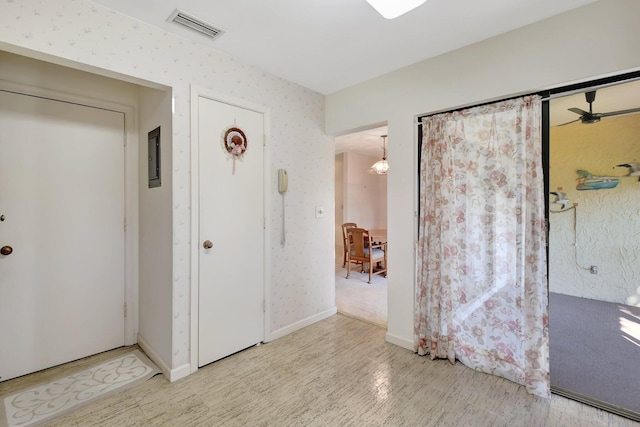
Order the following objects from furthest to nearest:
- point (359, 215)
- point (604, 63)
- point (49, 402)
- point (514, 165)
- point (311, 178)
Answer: point (359, 215) < point (311, 178) < point (514, 165) < point (49, 402) < point (604, 63)

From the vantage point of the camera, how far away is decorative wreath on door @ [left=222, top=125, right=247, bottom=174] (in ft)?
7.84

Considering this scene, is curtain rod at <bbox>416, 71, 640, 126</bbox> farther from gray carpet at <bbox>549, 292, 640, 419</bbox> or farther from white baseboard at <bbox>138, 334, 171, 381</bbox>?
white baseboard at <bbox>138, 334, 171, 381</bbox>

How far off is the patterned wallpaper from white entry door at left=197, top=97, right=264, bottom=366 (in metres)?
0.13

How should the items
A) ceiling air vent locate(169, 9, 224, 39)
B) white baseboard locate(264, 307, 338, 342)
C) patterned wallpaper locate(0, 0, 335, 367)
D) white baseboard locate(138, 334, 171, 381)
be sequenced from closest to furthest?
patterned wallpaper locate(0, 0, 335, 367)
ceiling air vent locate(169, 9, 224, 39)
white baseboard locate(138, 334, 171, 381)
white baseboard locate(264, 307, 338, 342)

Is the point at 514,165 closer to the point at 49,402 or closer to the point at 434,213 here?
the point at 434,213

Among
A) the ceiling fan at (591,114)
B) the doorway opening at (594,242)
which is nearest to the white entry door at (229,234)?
the doorway opening at (594,242)

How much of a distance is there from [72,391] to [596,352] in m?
3.92

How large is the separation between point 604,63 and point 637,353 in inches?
81.6

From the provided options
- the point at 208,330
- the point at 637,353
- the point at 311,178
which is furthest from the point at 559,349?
the point at 208,330

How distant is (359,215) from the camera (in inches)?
267

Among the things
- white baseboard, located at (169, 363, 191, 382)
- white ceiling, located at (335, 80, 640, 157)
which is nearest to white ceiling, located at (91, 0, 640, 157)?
white ceiling, located at (335, 80, 640, 157)

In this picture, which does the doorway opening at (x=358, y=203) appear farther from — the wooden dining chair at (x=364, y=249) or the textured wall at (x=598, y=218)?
the textured wall at (x=598, y=218)

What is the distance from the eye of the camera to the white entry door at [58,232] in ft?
6.82

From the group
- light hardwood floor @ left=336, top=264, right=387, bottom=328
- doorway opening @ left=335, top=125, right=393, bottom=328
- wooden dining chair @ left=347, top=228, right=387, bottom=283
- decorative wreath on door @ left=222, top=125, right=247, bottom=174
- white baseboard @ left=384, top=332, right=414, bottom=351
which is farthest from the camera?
wooden dining chair @ left=347, top=228, right=387, bottom=283
